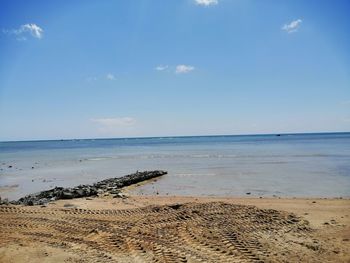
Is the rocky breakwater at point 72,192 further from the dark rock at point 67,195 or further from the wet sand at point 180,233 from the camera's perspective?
the wet sand at point 180,233

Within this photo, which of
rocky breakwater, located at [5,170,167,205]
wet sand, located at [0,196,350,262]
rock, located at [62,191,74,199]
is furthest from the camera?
rock, located at [62,191,74,199]

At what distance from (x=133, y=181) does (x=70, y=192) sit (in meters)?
5.62

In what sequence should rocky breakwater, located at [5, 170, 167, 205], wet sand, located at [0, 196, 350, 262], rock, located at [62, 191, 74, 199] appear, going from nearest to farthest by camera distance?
1. wet sand, located at [0, 196, 350, 262]
2. rocky breakwater, located at [5, 170, 167, 205]
3. rock, located at [62, 191, 74, 199]

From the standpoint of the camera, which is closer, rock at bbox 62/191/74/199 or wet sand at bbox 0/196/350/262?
wet sand at bbox 0/196/350/262

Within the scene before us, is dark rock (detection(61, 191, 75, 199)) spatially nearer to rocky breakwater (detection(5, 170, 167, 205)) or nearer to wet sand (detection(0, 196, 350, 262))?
rocky breakwater (detection(5, 170, 167, 205))

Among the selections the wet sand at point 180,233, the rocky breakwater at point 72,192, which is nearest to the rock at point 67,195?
the rocky breakwater at point 72,192

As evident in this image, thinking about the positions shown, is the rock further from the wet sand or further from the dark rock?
the wet sand

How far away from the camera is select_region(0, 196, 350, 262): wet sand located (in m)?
7.25

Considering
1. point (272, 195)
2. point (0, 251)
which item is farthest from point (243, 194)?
point (0, 251)

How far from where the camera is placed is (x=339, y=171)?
2167 centimetres

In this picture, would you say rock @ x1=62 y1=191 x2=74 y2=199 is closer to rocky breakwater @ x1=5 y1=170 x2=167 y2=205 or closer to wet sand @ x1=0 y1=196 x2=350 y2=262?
rocky breakwater @ x1=5 y1=170 x2=167 y2=205

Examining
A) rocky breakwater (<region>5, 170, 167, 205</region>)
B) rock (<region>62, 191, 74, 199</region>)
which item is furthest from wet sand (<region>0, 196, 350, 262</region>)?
rock (<region>62, 191, 74, 199</region>)

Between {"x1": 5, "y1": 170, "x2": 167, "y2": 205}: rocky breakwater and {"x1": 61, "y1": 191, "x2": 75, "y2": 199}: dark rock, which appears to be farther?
{"x1": 61, "y1": 191, "x2": 75, "y2": 199}: dark rock

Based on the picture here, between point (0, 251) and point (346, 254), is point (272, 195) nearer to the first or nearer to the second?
point (346, 254)
